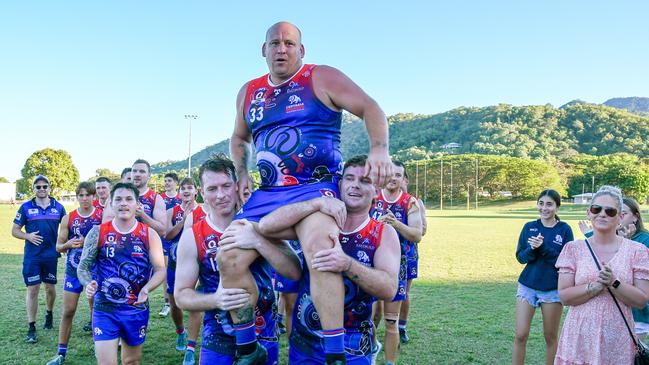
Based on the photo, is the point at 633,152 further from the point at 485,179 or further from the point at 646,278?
the point at 646,278

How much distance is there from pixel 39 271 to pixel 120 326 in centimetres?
442

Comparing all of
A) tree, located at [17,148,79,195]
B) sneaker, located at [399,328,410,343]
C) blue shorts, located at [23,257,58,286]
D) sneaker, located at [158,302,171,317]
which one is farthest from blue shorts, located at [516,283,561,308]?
tree, located at [17,148,79,195]

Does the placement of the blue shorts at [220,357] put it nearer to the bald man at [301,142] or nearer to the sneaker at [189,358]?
the bald man at [301,142]

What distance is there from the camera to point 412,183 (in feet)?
266

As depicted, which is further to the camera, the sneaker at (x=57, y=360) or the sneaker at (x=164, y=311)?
the sneaker at (x=164, y=311)

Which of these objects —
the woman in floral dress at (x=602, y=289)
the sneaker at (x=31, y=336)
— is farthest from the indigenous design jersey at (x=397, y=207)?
the sneaker at (x=31, y=336)

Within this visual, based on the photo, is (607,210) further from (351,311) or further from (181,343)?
(181,343)

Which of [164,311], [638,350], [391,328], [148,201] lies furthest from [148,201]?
[638,350]

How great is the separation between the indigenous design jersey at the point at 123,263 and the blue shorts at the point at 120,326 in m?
0.10

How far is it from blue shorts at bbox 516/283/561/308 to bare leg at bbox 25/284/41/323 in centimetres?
728

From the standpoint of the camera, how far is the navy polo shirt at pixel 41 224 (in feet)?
27.1

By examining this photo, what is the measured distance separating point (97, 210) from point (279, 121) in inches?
210

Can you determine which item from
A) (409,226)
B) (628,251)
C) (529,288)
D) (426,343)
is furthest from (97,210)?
(628,251)

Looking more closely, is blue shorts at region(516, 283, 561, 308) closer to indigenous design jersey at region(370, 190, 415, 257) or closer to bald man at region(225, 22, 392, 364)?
indigenous design jersey at region(370, 190, 415, 257)
